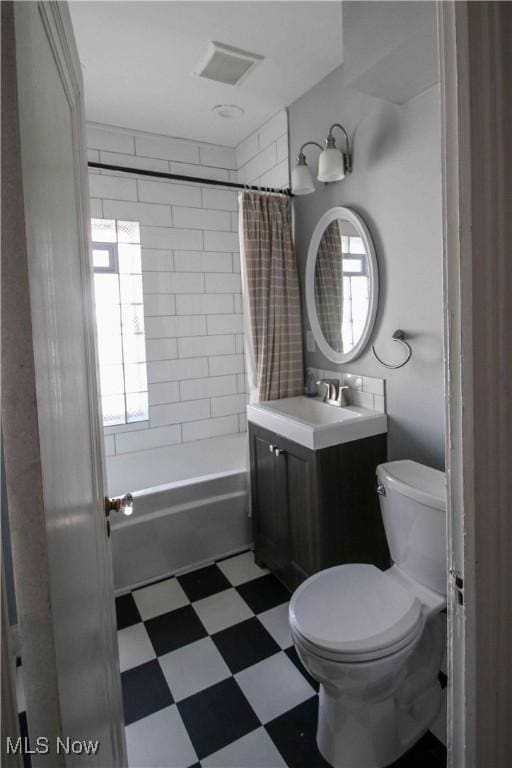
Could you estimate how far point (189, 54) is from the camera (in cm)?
189

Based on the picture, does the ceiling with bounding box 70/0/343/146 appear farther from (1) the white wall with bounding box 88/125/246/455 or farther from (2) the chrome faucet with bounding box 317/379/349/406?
(2) the chrome faucet with bounding box 317/379/349/406

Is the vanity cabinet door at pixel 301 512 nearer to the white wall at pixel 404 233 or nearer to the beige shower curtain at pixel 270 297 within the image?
the white wall at pixel 404 233

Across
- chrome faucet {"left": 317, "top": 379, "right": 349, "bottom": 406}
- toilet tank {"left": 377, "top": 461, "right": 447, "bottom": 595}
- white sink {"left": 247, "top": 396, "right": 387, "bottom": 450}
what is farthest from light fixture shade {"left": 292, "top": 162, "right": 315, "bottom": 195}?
toilet tank {"left": 377, "top": 461, "right": 447, "bottom": 595}

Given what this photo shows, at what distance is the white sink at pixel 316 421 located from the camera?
5.66 ft

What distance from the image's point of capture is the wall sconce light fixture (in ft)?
6.14

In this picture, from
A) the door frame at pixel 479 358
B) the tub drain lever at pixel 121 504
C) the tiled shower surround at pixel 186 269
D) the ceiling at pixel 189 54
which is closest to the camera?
the door frame at pixel 479 358

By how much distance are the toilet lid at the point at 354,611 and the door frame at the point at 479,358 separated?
47 cm

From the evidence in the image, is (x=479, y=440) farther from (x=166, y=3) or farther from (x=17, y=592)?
(x=166, y=3)

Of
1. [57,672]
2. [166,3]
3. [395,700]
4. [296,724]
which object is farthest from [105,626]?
[166,3]

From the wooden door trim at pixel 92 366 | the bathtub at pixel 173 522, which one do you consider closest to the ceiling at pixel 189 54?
the wooden door trim at pixel 92 366

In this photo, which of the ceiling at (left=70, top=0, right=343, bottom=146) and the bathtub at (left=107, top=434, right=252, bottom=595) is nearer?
the ceiling at (left=70, top=0, right=343, bottom=146)

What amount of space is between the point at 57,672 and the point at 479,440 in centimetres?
65

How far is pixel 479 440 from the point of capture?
63 cm

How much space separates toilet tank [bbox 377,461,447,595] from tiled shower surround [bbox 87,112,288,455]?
1.73 meters
